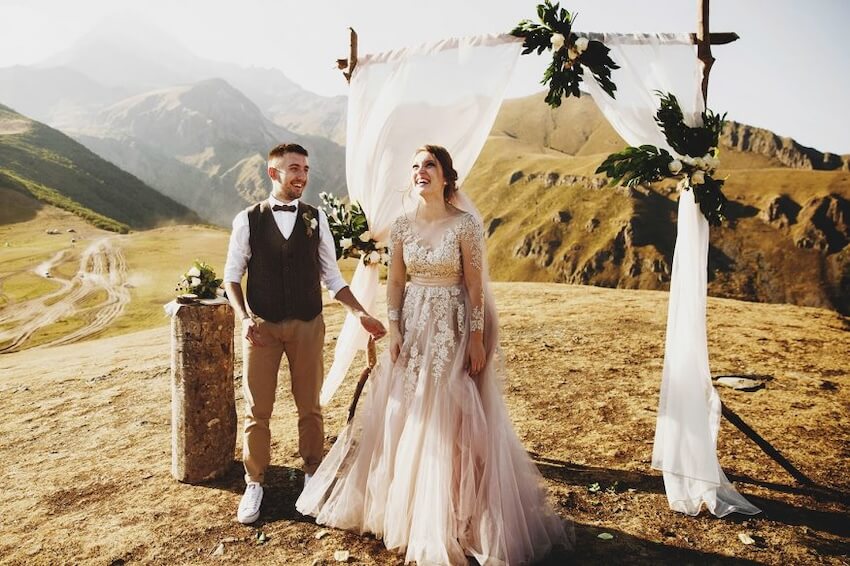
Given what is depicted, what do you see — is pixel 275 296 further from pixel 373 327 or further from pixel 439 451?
pixel 439 451

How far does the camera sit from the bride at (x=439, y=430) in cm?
337

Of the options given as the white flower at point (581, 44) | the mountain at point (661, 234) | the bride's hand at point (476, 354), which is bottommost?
the bride's hand at point (476, 354)

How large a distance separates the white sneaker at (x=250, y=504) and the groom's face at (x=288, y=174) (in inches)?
91.5

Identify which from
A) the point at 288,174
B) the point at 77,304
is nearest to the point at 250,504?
the point at 288,174

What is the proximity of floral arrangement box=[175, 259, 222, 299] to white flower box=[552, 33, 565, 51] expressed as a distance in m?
3.62

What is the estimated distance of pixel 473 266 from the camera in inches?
142

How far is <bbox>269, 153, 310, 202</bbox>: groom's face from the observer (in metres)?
4.00

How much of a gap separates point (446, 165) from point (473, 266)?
2.46 feet

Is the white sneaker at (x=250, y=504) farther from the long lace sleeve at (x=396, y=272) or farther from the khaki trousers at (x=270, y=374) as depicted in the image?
the long lace sleeve at (x=396, y=272)

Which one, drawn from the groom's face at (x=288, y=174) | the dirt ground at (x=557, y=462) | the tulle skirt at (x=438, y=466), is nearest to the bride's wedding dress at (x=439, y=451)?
the tulle skirt at (x=438, y=466)

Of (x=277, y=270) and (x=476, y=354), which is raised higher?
(x=277, y=270)

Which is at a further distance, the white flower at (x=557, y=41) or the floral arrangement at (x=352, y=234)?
the floral arrangement at (x=352, y=234)

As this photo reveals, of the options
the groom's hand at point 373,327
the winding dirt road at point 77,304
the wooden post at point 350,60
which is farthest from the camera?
the winding dirt road at point 77,304

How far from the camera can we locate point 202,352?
4496 millimetres
